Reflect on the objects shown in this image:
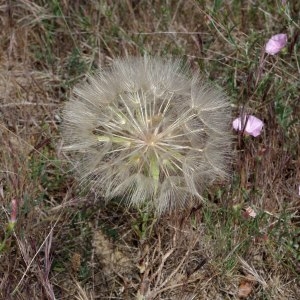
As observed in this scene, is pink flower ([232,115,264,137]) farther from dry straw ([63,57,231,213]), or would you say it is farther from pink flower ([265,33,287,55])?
pink flower ([265,33,287,55])

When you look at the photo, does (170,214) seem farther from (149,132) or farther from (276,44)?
(276,44)

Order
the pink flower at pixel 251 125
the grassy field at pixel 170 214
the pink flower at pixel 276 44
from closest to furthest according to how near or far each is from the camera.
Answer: the grassy field at pixel 170 214 < the pink flower at pixel 251 125 < the pink flower at pixel 276 44

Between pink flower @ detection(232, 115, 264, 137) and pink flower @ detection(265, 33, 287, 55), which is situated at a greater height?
pink flower @ detection(265, 33, 287, 55)

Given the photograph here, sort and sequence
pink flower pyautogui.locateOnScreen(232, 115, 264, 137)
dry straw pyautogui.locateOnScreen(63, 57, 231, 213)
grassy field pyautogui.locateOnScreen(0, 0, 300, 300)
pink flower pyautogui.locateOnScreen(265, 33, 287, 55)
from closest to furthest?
dry straw pyautogui.locateOnScreen(63, 57, 231, 213)
grassy field pyautogui.locateOnScreen(0, 0, 300, 300)
pink flower pyautogui.locateOnScreen(232, 115, 264, 137)
pink flower pyautogui.locateOnScreen(265, 33, 287, 55)

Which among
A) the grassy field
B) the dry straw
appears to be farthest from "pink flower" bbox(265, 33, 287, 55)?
the dry straw

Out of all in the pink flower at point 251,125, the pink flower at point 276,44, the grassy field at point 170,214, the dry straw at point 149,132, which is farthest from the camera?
the pink flower at point 276,44

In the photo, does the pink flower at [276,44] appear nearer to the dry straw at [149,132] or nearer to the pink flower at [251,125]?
the pink flower at [251,125]

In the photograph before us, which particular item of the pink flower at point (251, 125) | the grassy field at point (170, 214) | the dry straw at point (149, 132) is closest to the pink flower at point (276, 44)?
the grassy field at point (170, 214)
